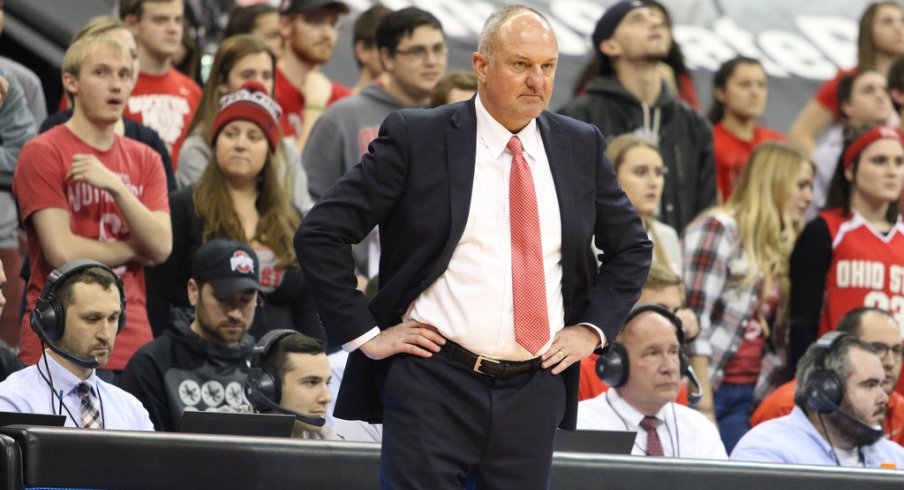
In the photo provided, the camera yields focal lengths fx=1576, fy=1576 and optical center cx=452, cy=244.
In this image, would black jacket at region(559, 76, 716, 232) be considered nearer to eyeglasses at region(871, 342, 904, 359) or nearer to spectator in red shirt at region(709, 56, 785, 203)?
spectator in red shirt at region(709, 56, 785, 203)

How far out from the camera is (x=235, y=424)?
172 inches

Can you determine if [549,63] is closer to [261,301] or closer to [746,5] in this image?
[261,301]

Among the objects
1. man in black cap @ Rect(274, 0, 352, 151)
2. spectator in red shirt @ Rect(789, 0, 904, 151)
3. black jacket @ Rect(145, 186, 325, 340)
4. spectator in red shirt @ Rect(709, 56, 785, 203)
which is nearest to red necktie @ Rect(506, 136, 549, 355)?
black jacket @ Rect(145, 186, 325, 340)

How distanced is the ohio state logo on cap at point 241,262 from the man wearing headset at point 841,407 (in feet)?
6.47

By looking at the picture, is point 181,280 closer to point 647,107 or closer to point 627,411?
point 627,411

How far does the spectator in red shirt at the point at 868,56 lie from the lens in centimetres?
894

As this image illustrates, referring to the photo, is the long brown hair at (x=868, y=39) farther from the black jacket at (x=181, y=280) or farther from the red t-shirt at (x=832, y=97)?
the black jacket at (x=181, y=280)

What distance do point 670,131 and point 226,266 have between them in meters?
2.84

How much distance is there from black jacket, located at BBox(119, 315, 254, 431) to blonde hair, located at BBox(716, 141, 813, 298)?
2.67 meters

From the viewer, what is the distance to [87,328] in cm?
493

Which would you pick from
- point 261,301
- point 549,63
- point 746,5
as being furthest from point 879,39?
point 549,63

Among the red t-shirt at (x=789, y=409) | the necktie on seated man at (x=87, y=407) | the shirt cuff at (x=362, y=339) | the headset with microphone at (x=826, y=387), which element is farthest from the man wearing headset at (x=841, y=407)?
the shirt cuff at (x=362, y=339)

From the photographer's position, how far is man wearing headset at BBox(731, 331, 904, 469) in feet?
19.6

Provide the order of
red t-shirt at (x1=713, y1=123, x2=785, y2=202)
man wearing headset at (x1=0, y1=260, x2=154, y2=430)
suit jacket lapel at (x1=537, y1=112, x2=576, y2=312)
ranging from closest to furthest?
suit jacket lapel at (x1=537, y1=112, x2=576, y2=312) → man wearing headset at (x1=0, y1=260, x2=154, y2=430) → red t-shirt at (x1=713, y1=123, x2=785, y2=202)
